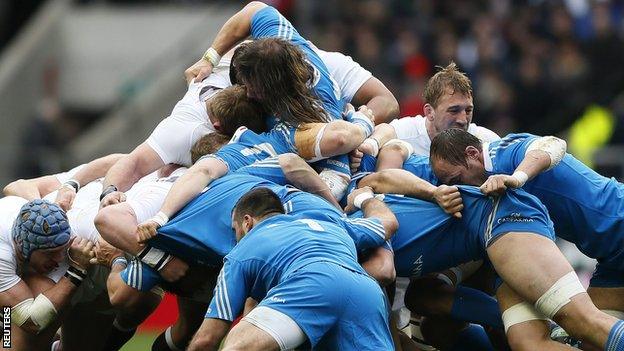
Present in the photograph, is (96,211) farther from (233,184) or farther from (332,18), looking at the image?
(332,18)

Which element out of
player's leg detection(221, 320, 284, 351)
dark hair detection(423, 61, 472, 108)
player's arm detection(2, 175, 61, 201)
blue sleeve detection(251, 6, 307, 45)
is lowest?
player's arm detection(2, 175, 61, 201)

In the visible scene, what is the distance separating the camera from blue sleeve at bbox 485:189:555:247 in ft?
29.6

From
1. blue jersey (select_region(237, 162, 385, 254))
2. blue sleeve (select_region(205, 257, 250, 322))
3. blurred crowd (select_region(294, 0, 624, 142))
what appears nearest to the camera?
blue sleeve (select_region(205, 257, 250, 322))

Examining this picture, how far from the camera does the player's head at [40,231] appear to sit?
9891 millimetres

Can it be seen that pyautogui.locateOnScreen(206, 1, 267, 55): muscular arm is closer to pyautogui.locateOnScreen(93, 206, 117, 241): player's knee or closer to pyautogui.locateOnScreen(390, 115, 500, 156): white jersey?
pyautogui.locateOnScreen(390, 115, 500, 156): white jersey

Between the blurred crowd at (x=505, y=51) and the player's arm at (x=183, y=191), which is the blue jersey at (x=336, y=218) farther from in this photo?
the blurred crowd at (x=505, y=51)

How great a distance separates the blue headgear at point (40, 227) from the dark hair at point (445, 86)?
9.05 ft

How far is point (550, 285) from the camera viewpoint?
885 centimetres

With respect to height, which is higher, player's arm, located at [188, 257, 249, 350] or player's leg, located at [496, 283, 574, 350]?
Result: player's arm, located at [188, 257, 249, 350]

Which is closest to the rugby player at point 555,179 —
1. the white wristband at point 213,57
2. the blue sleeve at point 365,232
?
the blue sleeve at point 365,232

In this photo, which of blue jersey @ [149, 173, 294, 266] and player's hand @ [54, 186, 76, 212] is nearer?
blue jersey @ [149, 173, 294, 266]

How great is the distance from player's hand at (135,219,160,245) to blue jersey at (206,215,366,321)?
0.89 metres

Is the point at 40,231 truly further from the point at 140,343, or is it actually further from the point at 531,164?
the point at 140,343

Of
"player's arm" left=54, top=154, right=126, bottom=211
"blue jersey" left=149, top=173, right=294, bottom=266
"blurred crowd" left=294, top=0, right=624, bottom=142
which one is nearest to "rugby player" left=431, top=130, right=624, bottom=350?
"blue jersey" left=149, top=173, right=294, bottom=266
